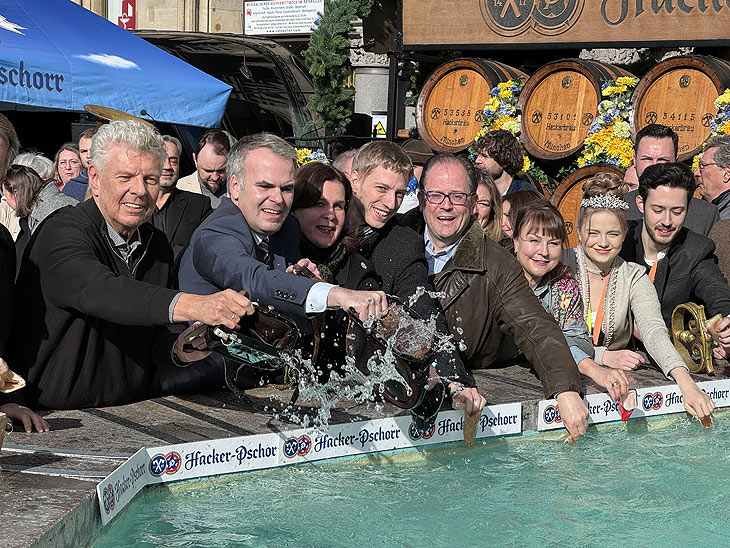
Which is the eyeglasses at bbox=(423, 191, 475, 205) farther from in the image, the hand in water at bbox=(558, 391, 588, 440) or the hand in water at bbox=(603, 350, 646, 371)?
the hand in water at bbox=(603, 350, 646, 371)

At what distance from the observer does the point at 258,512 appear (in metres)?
3.29

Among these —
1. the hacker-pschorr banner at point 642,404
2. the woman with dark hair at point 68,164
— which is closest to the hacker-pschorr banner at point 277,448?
the hacker-pschorr banner at point 642,404

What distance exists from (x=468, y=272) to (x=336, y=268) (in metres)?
0.63

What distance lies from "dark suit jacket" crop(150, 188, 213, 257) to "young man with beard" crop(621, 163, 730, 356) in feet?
8.11

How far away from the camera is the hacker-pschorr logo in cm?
863

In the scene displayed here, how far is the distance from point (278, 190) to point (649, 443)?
6.52ft

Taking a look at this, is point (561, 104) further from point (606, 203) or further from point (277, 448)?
point (277, 448)

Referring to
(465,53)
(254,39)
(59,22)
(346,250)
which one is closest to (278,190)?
(346,250)

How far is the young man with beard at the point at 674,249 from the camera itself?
5.22m

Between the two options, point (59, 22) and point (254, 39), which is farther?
point (254, 39)

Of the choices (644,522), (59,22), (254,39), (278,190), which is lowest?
(644,522)

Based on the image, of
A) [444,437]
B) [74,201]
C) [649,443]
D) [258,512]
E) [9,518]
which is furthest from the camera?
[74,201]

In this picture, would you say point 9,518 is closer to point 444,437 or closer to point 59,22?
point 444,437

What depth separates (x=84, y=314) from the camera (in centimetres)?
356
